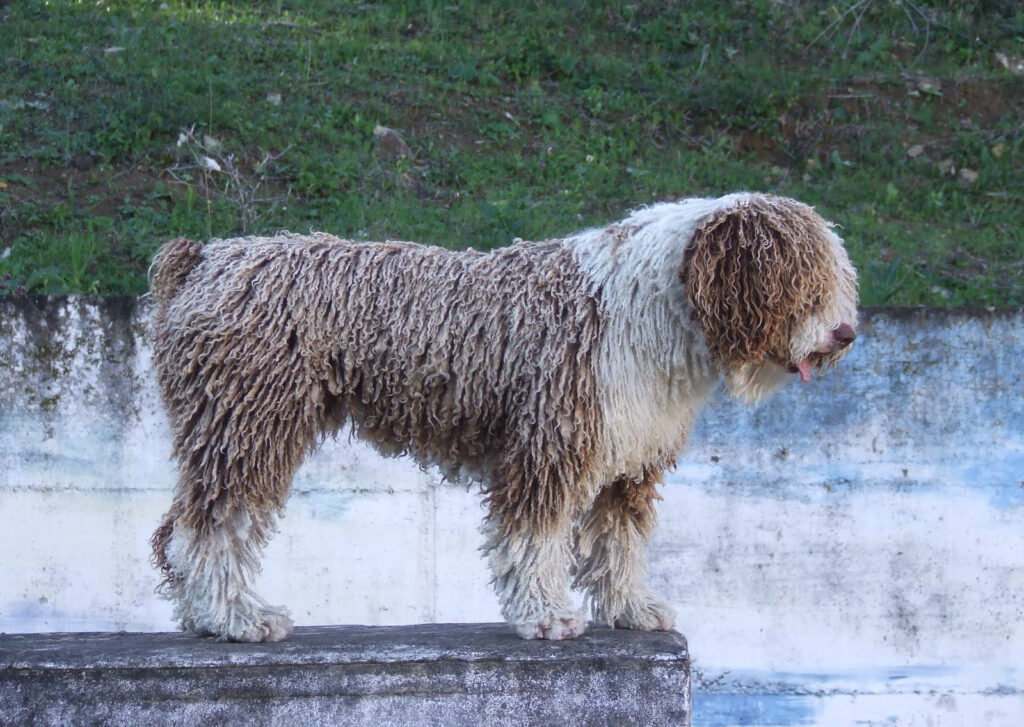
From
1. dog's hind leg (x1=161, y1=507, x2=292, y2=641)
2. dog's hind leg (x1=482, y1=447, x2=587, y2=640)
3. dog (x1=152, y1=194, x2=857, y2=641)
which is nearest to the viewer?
dog (x1=152, y1=194, x2=857, y2=641)

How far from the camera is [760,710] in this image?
7402mm

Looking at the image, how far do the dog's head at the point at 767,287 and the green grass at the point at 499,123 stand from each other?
3547 millimetres

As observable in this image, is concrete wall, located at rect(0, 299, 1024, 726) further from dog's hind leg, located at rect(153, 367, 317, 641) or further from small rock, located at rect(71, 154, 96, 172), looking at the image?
small rock, located at rect(71, 154, 96, 172)

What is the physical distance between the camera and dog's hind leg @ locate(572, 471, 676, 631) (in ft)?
17.2

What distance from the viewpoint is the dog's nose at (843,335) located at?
469cm

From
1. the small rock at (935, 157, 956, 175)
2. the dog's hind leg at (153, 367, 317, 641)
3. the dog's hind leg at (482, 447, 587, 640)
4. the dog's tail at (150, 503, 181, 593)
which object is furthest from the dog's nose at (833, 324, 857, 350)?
the small rock at (935, 157, 956, 175)

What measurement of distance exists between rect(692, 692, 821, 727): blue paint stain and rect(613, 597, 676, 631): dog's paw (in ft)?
7.23

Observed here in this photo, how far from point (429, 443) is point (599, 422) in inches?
28.5

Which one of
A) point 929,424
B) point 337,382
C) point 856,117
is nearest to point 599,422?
point 337,382

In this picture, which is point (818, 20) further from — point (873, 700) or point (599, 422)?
point (599, 422)

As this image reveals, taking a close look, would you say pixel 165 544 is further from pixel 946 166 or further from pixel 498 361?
pixel 946 166

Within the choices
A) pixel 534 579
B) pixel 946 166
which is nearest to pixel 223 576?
pixel 534 579

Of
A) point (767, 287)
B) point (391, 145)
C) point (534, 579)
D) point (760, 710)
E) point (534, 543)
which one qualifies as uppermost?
point (767, 287)

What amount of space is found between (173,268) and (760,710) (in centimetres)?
431
